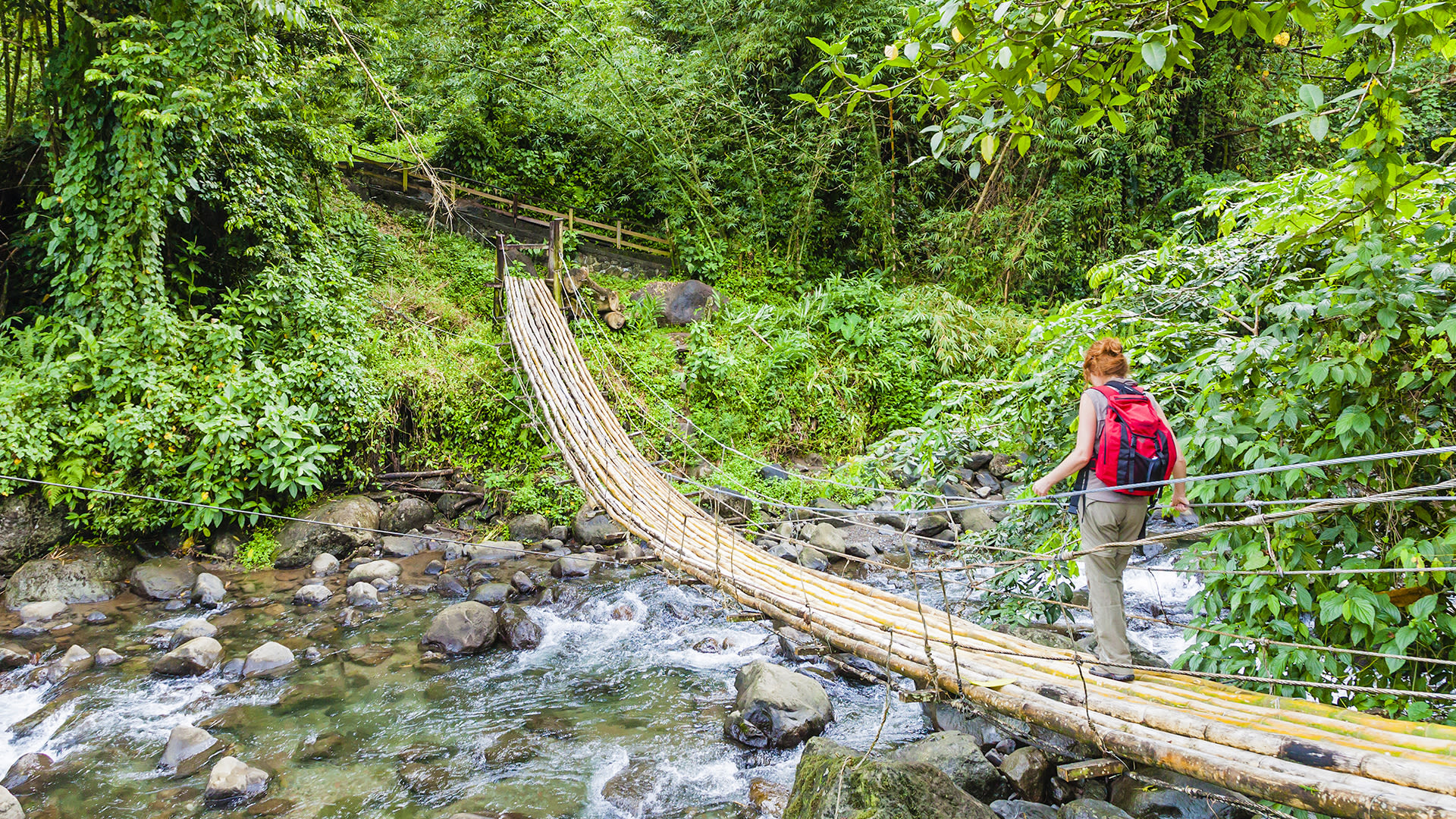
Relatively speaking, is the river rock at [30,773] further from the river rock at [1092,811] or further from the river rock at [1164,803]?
the river rock at [1164,803]

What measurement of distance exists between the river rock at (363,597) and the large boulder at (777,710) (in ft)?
7.89

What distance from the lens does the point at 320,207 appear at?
651 cm

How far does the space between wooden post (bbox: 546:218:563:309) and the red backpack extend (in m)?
4.83

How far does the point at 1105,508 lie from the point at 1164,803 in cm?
128

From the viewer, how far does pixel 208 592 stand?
174 inches

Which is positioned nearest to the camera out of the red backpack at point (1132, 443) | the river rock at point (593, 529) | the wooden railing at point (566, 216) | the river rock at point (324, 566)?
the red backpack at point (1132, 443)

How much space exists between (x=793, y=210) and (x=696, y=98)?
5.67ft

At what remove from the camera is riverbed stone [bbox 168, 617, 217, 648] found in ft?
12.9

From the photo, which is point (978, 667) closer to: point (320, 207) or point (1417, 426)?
point (1417, 426)

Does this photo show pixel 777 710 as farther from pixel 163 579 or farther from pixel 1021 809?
pixel 163 579

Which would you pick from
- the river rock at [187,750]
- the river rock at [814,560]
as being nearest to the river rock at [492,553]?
the river rock at [814,560]

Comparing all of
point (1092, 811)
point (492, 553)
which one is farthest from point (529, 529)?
point (1092, 811)

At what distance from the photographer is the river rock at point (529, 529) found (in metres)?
5.39

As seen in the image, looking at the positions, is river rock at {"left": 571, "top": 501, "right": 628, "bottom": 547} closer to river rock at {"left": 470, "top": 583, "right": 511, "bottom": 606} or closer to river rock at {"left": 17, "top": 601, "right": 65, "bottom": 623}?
river rock at {"left": 470, "top": 583, "right": 511, "bottom": 606}
